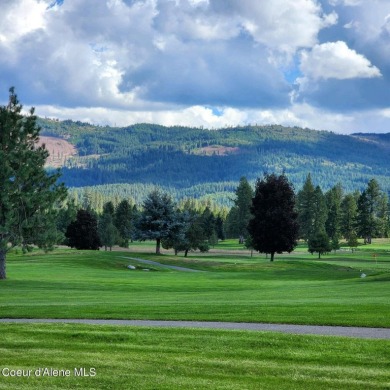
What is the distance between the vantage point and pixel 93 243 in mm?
101188

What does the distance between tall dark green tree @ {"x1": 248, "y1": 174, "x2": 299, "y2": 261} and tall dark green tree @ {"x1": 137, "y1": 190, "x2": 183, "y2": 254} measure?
16.8 meters

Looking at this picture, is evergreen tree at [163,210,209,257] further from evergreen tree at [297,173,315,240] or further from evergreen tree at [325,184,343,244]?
evergreen tree at [325,184,343,244]

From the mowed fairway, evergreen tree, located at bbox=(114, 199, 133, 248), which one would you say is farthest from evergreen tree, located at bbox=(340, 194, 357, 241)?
the mowed fairway

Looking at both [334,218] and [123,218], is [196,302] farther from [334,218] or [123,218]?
[334,218]

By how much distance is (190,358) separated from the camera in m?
13.9

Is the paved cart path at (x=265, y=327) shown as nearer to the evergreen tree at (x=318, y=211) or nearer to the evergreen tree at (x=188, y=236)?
the evergreen tree at (x=188, y=236)

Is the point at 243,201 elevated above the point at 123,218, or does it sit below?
above

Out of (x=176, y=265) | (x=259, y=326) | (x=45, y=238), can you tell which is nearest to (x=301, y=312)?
(x=259, y=326)

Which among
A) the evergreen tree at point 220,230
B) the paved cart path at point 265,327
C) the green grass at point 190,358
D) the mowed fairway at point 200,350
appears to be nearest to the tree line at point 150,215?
the evergreen tree at point 220,230

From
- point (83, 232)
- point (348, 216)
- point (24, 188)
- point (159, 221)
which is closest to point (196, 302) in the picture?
point (24, 188)

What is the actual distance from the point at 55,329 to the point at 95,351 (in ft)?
10.9

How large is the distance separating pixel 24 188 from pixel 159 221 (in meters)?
44.7

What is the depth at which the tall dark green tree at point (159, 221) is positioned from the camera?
281ft

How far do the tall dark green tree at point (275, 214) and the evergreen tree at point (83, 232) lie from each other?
118 feet
